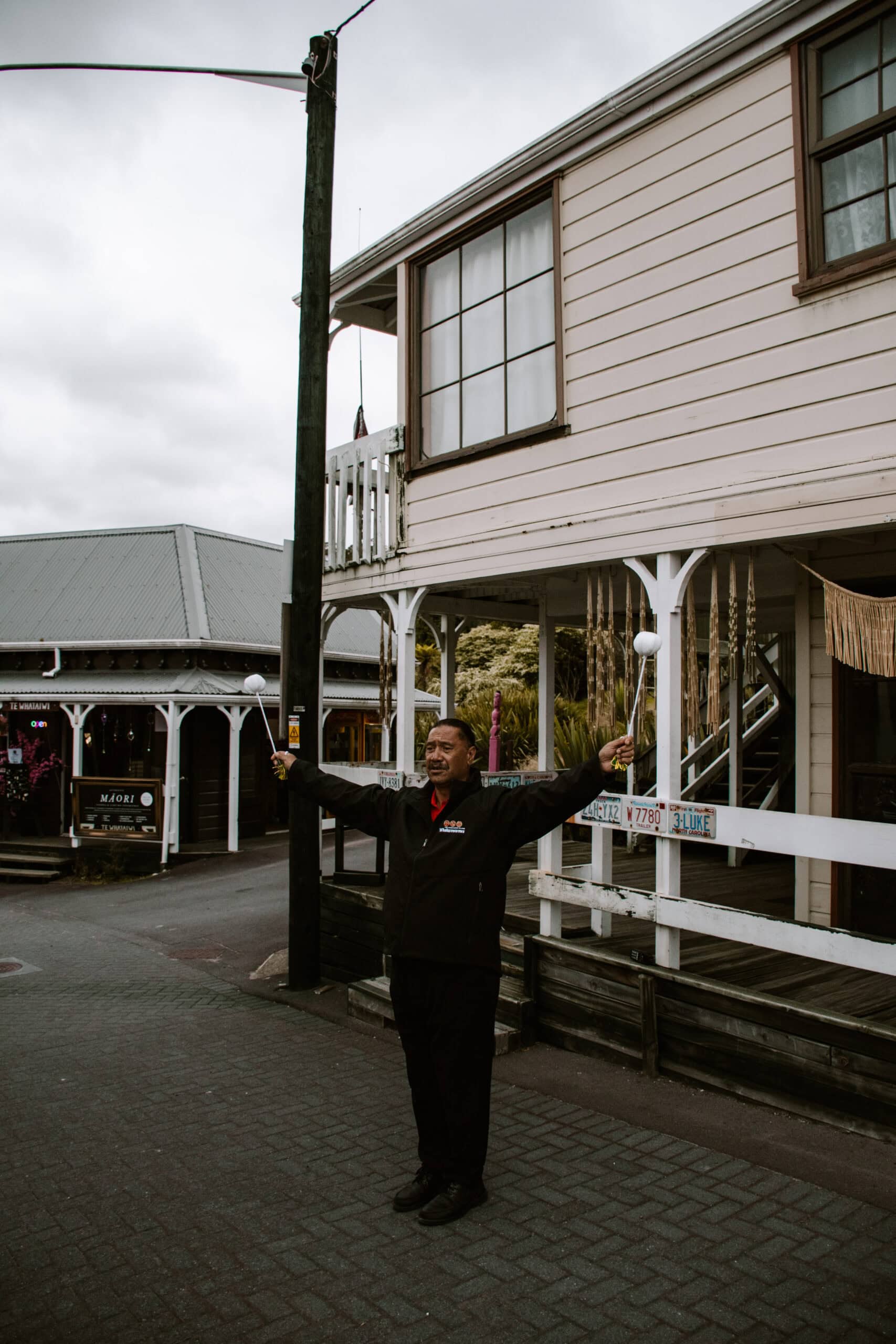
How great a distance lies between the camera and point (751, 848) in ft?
17.1

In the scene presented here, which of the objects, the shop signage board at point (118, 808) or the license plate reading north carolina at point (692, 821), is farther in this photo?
the shop signage board at point (118, 808)

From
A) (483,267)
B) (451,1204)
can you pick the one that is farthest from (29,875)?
(451,1204)

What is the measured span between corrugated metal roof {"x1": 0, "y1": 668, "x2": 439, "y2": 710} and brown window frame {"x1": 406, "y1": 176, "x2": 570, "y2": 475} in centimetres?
932

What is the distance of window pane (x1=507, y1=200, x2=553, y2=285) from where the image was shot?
6.73 m

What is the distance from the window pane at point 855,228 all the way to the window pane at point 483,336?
8.28ft

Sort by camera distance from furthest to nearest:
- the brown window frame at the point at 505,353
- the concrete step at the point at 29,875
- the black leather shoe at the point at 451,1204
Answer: the concrete step at the point at 29,875 → the brown window frame at the point at 505,353 → the black leather shoe at the point at 451,1204

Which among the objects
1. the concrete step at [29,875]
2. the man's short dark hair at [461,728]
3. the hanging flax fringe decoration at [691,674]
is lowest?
the concrete step at [29,875]

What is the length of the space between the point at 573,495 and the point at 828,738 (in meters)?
2.19

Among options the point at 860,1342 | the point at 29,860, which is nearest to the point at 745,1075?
the point at 860,1342

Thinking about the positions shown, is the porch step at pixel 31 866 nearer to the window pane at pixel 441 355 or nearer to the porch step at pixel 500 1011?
the porch step at pixel 500 1011

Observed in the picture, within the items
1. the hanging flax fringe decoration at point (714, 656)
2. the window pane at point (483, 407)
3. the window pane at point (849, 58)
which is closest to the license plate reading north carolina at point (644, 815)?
the hanging flax fringe decoration at point (714, 656)

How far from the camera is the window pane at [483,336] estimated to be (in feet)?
23.4

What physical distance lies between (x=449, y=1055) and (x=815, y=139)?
4.80 m

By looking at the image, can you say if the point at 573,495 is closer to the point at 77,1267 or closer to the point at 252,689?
the point at 252,689
